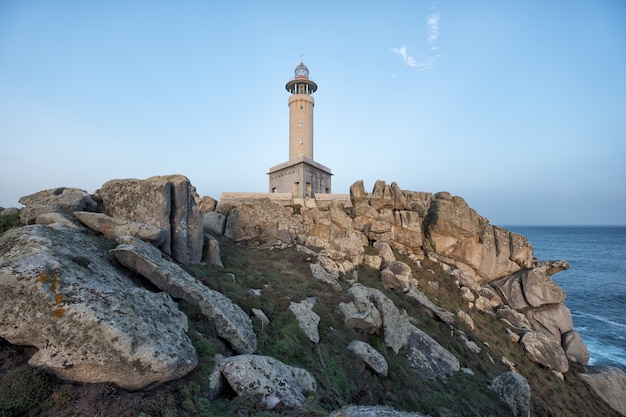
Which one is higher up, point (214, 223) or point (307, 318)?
point (214, 223)

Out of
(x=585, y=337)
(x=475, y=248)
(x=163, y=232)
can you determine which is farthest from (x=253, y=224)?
(x=585, y=337)

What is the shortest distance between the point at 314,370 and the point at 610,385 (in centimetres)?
3391

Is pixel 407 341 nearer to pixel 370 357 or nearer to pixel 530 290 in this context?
pixel 370 357

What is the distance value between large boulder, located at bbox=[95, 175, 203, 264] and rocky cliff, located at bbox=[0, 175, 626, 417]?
8 centimetres

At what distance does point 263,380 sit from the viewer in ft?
23.2

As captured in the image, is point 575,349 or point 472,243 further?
point 472,243

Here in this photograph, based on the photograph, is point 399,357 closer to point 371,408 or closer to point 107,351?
point 371,408

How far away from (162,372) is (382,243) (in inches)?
1213

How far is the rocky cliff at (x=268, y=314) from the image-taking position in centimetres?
571

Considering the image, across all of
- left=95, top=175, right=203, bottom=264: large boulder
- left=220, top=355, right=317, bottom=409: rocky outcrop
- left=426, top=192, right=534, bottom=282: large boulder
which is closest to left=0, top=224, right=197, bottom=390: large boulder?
left=220, top=355, right=317, bottom=409: rocky outcrop

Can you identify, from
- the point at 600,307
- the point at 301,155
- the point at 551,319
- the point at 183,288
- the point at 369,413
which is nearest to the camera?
the point at 369,413

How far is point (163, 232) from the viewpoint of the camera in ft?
41.8

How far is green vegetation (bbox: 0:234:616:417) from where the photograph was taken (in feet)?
17.6

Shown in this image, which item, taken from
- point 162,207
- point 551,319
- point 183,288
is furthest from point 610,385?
point 162,207
